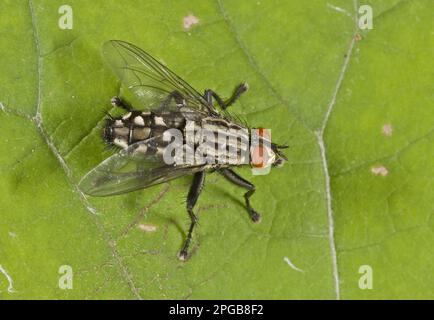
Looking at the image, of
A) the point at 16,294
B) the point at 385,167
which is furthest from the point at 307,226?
the point at 16,294

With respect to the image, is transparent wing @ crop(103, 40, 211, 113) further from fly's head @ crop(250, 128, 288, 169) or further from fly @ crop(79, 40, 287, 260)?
fly's head @ crop(250, 128, 288, 169)

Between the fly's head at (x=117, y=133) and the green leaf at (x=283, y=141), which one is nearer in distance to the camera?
the fly's head at (x=117, y=133)

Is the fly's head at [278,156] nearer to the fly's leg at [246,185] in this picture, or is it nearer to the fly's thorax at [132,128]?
the fly's leg at [246,185]

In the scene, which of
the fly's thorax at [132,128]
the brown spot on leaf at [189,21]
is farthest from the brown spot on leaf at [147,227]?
the brown spot on leaf at [189,21]

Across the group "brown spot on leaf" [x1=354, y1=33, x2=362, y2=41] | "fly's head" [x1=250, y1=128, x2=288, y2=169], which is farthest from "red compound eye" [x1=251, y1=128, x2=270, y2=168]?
"brown spot on leaf" [x1=354, y1=33, x2=362, y2=41]

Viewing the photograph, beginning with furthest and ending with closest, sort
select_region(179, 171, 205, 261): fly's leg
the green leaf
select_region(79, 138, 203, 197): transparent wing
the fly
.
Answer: select_region(179, 171, 205, 261): fly's leg
the green leaf
the fly
select_region(79, 138, 203, 197): transparent wing
